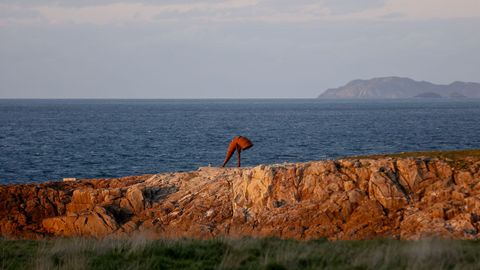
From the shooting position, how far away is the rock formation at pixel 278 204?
64.7ft

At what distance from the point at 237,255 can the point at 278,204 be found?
942 cm

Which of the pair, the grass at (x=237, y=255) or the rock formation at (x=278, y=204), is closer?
the grass at (x=237, y=255)

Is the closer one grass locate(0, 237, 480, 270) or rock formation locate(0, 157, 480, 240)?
grass locate(0, 237, 480, 270)

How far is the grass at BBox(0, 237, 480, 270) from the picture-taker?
11.4m

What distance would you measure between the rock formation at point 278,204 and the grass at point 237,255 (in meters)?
5.26

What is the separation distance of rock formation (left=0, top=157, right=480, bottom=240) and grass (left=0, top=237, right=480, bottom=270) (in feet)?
17.3

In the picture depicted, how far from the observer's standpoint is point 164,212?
75.3ft

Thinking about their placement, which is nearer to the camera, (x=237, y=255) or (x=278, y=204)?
(x=237, y=255)

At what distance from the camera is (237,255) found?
1227 cm

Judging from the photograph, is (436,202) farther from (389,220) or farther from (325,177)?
(325,177)

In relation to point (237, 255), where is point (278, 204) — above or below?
below

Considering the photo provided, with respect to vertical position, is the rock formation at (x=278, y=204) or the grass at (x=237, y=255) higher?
the grass at (x=237, y=255)

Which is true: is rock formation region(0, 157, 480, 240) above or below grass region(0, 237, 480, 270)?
below

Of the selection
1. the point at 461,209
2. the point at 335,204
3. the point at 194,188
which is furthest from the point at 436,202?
the point at 194,188
